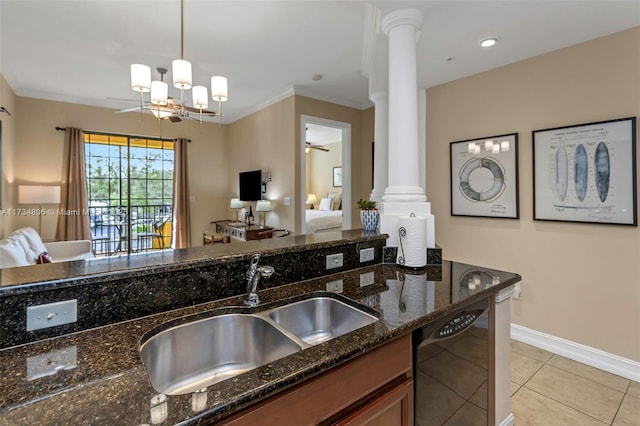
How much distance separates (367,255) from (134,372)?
1.33 meters

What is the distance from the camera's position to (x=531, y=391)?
2.12 meters

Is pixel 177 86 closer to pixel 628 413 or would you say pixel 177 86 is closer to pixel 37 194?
pixel 37 194

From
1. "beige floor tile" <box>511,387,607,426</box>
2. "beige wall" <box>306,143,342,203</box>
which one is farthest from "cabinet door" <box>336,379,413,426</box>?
"beige wall" <box>306,143,342,203</box>

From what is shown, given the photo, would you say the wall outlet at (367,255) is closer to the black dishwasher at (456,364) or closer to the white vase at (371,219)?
the white vase at (371,219)

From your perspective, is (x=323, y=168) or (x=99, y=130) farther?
(x=323, y=168)

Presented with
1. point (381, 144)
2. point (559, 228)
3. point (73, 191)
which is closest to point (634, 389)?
point (559, 228)

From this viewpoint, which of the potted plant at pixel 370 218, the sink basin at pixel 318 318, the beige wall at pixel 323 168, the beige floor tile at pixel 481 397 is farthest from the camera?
the beige wall at pixel 323 168

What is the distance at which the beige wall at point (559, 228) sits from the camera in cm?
234

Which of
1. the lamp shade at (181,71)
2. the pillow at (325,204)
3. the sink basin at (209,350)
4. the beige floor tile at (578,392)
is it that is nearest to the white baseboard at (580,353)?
the beige floor tile at (578,392)

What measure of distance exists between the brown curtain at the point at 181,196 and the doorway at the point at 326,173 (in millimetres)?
2406

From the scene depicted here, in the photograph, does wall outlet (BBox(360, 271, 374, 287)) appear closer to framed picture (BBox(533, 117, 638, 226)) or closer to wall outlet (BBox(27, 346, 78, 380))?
wall outlet (BBox(27, 346, 78, 380))

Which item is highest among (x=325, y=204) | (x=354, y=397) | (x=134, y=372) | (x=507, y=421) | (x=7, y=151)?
(x=7, y=151)

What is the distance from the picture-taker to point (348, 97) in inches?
181

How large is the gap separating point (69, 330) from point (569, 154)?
3515 millimetres
